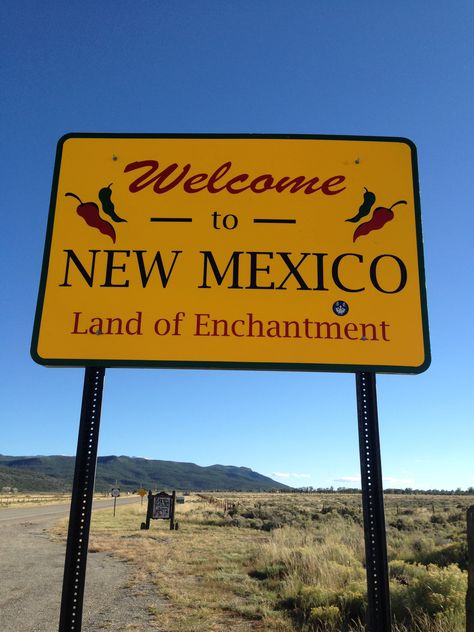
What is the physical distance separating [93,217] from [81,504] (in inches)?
87.1

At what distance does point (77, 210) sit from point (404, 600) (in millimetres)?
7921

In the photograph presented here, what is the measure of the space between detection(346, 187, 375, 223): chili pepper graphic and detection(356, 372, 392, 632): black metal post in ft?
4.99

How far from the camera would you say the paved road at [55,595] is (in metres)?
8.84

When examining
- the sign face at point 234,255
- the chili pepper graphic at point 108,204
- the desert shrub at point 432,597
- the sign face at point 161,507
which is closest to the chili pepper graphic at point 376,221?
the sign face at point 234,255

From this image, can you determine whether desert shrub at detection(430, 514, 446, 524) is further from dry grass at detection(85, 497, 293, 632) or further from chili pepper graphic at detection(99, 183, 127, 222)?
chili pepper graphic at detection(99, 183, 127, 222)

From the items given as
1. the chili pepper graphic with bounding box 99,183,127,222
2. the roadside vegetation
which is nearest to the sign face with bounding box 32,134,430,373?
the chili pepper graphic with bounding box 99,183,127,222

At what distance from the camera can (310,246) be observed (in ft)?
14.3

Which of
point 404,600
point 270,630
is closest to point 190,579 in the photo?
point 270,630

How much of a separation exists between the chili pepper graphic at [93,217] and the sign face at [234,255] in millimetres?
12

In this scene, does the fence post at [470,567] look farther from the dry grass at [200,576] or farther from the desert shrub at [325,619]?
the dry grass at [200,576]

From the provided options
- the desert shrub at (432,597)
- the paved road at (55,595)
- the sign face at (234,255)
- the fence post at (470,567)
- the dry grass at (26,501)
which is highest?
the sign face at (234,255)

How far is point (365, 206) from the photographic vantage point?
14.6 feet

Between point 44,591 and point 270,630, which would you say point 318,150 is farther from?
point 44,591

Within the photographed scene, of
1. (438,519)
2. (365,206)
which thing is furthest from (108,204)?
(438,519)
